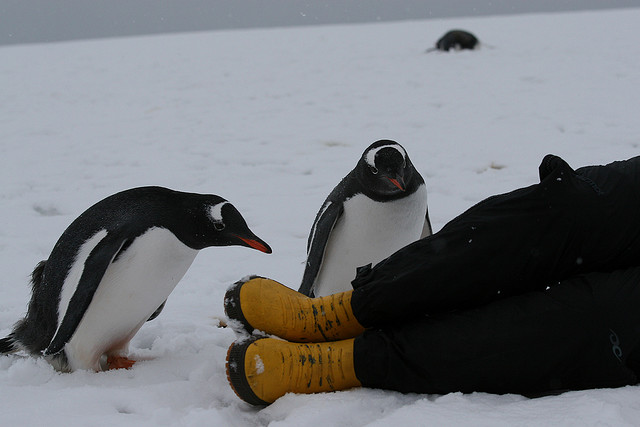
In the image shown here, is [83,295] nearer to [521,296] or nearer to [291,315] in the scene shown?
[291,315]

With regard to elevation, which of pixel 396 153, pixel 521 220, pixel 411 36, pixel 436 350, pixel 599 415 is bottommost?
pixel 599 415

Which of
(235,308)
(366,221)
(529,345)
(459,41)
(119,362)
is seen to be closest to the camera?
(529,345)

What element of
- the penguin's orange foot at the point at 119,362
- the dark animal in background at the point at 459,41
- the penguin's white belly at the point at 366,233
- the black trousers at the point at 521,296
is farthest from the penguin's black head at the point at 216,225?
the dark animal in background at the point at 459,41

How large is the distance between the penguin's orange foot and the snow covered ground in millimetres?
60

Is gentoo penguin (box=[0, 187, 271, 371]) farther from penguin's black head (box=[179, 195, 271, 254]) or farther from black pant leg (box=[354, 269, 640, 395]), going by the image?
black pant leg (box=[354, 269, 640, 395])

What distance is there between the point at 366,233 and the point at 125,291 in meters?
0.96

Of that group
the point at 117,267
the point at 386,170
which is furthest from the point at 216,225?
the point at 386,170

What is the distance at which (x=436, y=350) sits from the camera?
1447mm

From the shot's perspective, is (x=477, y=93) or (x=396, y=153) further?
(x=477, y=93)

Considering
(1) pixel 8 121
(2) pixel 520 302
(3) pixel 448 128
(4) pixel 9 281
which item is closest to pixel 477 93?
(3) pixel 448 128

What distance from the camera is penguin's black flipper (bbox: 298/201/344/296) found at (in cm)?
249

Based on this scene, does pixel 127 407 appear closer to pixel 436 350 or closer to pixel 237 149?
pixel 436 350

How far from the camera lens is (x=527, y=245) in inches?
58.7

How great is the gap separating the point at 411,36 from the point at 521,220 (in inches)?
462
